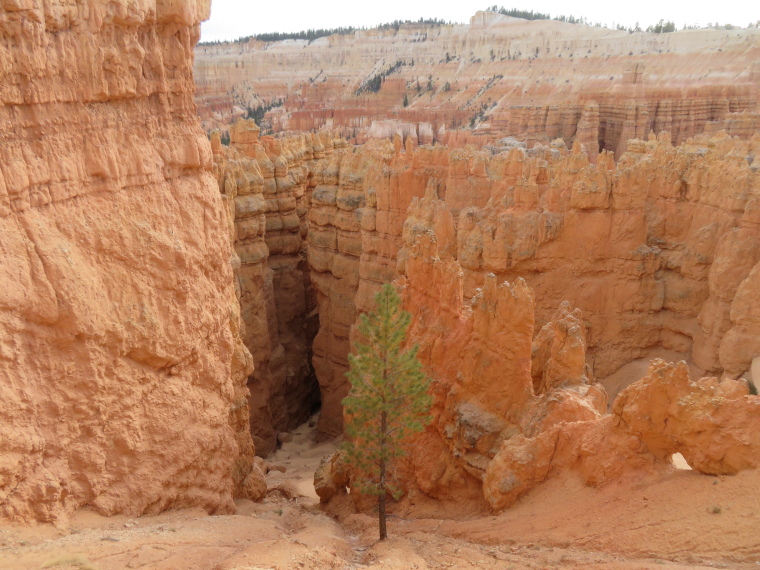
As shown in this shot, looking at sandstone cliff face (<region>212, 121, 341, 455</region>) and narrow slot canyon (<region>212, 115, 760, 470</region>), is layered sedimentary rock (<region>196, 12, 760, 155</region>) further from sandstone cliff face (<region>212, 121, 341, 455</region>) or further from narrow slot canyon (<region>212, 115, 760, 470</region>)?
narrow slot canyon (<region>212, 115, 760, 470</region>)

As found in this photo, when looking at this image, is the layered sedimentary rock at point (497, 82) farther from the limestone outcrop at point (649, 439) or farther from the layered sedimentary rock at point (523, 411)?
the limestone outcrop at point (649, 439)

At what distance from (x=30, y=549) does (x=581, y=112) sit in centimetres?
4471

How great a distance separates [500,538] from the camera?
8180 mm

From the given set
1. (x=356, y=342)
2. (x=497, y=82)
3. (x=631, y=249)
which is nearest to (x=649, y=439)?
(x=356, y=342)

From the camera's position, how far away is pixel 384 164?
2103 centimetres

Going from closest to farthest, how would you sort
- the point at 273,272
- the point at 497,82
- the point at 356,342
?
the point at 356,342
the point at 273,272
the point at 497,82

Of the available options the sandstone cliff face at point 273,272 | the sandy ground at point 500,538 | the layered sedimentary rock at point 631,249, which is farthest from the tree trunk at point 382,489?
the sandstone cliff face at point 273,272

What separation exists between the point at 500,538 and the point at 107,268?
595 cm

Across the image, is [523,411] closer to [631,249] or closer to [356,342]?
[356,342]

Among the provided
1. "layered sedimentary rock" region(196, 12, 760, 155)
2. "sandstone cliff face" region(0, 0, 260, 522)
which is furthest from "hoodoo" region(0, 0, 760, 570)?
"layered sedimentary rock" region(196, 12, 760, 155)

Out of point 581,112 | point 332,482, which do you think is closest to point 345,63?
point 581,112

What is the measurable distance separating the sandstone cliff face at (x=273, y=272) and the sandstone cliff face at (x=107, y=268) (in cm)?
908

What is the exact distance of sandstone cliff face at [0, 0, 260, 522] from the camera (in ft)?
22.2

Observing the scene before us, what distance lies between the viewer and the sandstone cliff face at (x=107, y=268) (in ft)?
22.2
